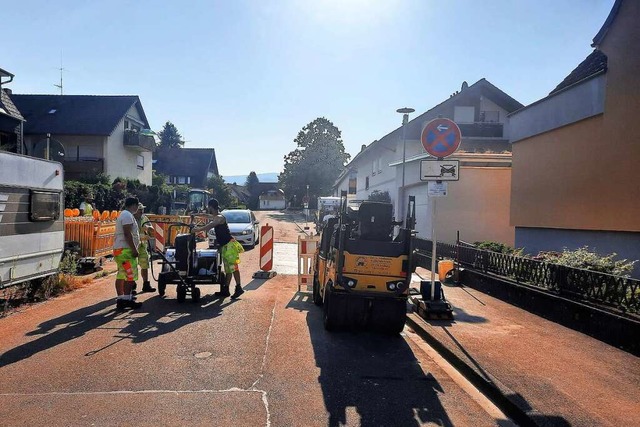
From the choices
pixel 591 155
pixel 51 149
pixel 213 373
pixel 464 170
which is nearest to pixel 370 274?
pixel 213 373

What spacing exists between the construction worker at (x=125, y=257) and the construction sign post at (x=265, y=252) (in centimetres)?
428

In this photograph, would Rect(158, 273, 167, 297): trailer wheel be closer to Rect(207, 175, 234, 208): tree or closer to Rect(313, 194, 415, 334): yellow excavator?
Rect(313, 194, 415, 334): yellow excavator

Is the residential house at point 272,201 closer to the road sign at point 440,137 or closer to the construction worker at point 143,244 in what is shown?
the construction worker at point 143,244

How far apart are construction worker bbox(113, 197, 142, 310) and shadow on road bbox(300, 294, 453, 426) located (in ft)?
10.7

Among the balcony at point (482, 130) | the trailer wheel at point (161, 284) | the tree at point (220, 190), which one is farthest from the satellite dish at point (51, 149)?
the tree at point (220, 190)

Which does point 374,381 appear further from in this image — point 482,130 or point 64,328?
point 482,130

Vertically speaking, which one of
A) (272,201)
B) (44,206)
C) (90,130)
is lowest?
(44,206)

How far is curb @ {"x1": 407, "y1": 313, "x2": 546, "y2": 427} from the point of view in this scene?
439cm

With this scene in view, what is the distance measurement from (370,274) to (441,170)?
2.43 m

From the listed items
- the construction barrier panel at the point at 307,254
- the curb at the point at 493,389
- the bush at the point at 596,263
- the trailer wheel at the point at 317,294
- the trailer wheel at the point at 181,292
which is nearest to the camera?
the curb at the point at 493,389

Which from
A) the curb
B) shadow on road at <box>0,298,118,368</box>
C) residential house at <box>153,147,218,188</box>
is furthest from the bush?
residential house at <box>153,147,218,188</box>

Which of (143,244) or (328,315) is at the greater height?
(143,244)

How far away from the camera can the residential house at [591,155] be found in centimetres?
955

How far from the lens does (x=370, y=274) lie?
697 centimetres
